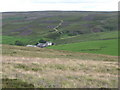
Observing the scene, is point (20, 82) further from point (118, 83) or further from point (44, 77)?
point (118, 83)

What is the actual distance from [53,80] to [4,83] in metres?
3.11

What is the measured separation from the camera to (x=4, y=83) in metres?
12.6

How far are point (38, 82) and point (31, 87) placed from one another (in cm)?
150

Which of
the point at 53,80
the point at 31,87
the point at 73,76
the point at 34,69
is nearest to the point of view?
the point at 31,87

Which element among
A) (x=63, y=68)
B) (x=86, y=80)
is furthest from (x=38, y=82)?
(x=63, y=68)

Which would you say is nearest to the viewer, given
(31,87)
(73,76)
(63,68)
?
(31,87)

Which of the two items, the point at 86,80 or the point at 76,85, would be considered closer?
the point at 76,85

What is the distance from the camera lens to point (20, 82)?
1275cm

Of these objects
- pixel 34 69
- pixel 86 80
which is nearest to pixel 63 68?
pixel 34 69

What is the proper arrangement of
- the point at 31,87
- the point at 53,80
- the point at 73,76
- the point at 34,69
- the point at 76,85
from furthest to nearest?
the point at 34,69 < the point at 73,76 < the point at 53,80 < the point at 76,85 < the point at 31,87

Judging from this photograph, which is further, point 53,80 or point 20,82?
point 53,80

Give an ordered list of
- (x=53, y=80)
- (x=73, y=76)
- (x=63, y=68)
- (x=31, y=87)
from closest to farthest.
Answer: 1. (x=31, y=87)
2. (x=53, y=80)
3. (x=73, y=76)
4. (x=63, y=68)

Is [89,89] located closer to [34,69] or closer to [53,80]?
[53,80]

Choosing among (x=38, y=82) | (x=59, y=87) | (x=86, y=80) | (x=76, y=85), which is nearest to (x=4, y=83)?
(x=38, y=82)
